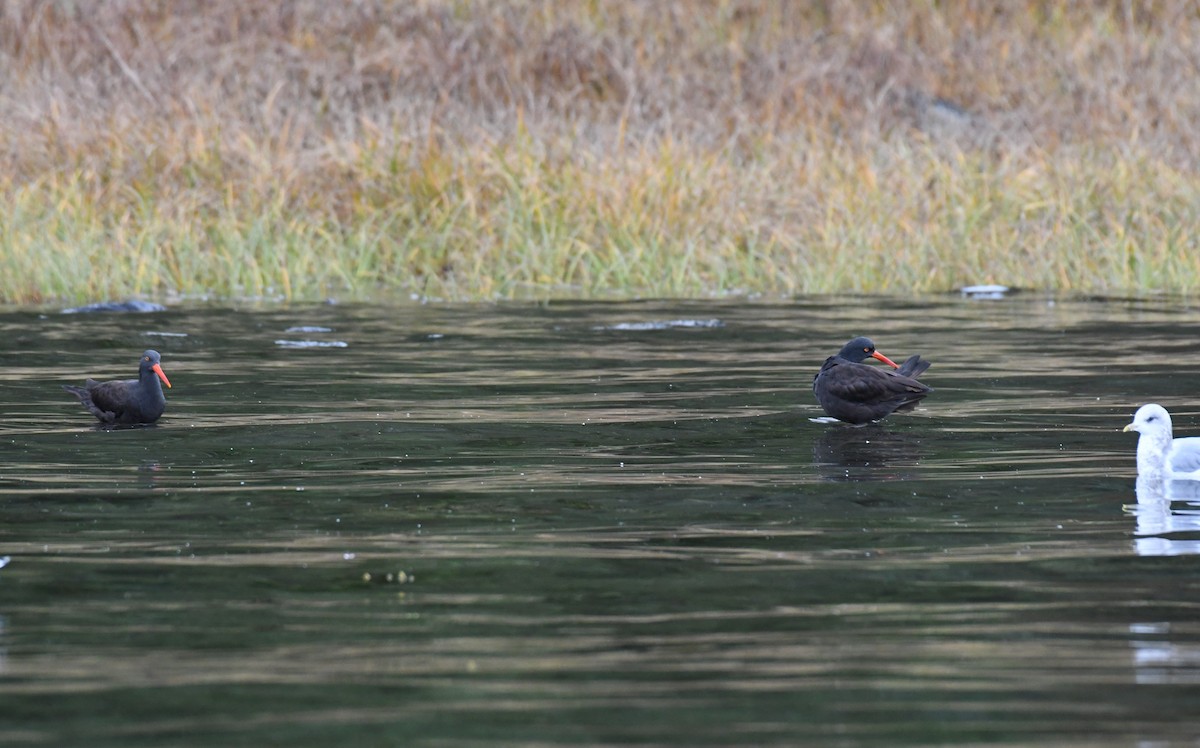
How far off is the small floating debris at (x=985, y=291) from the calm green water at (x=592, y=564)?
18.9 ft

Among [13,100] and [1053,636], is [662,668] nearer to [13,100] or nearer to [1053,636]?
[1053,636]

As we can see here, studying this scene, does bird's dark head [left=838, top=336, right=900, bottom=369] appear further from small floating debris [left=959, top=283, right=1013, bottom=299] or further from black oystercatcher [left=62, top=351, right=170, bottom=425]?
small floating debris [left=959, top=283, right=1013, bottom=299]

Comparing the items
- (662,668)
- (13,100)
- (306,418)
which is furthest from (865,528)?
(13,100)

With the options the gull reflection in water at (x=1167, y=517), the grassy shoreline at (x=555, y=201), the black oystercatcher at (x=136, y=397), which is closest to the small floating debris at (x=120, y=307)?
the grassy shoreline at (x=555, y=201)

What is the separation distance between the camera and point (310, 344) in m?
14.3

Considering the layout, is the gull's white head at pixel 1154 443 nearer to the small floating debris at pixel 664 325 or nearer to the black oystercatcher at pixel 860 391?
the black oystercatcher at pixel 860 391

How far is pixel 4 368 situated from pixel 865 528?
25.0 ft

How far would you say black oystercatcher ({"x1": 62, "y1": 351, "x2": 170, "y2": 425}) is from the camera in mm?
10039

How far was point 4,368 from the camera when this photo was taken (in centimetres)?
1289

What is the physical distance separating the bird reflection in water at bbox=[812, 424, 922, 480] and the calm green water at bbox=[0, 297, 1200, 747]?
0.04m

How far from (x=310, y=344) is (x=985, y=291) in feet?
23.9

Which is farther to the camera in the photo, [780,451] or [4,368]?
[4,368]

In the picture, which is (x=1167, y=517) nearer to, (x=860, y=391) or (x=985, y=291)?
(x=860, y=391)

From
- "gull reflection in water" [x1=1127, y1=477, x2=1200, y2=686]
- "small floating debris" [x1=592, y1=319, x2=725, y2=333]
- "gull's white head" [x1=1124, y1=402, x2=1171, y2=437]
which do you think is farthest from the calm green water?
"small floating debris" [x1=592, y1=319, x2=725, y2=333]
